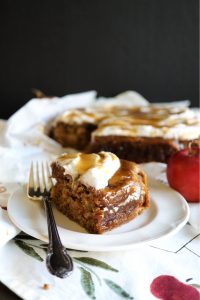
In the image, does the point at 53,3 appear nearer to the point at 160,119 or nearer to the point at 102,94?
the point at 102,94

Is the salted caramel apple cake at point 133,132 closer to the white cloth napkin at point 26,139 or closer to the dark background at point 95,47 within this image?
the white cloth napkin at point 26,139

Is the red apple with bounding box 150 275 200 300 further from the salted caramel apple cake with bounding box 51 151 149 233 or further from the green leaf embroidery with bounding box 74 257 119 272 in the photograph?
the salted caramel apple cake with bounding box 51 151 149 233

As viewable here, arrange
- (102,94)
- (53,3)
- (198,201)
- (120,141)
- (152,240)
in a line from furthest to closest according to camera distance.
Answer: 1. (102,94)
2. (53,3)
3. (120,141)
4. (198,201)
5. (152,240)

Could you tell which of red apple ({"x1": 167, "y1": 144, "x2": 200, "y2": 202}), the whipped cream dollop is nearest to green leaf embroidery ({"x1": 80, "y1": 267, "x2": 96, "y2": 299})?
the whipped cream dollop

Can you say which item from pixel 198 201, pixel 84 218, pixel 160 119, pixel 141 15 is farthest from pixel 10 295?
pixel 141 15

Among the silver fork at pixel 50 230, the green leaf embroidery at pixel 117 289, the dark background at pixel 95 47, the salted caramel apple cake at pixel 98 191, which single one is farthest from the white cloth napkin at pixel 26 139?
the green leaf embroidery at pixel 117 289

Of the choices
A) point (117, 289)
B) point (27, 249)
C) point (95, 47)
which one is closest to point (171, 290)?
point (117, 289)
